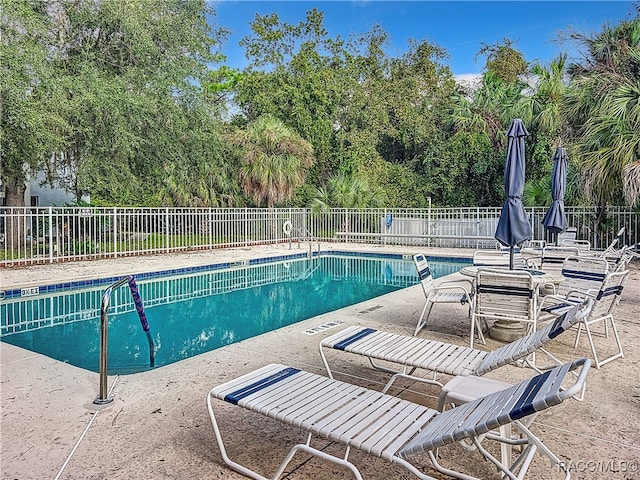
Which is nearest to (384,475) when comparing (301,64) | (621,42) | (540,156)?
(621,42)

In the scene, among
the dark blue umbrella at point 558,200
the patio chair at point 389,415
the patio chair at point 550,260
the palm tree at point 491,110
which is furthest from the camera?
the palm tree at point 491,110

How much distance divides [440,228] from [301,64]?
11.3m

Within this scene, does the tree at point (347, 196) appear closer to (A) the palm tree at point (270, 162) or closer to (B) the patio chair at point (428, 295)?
(A) the palm tree at point (270, 162)

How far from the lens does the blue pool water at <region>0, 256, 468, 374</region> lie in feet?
17.7

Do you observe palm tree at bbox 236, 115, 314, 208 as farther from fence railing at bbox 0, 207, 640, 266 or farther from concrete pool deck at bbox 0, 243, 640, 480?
concrete pool deck at bbox 0, 243, 640, 480

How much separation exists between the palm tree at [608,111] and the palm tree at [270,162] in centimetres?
890

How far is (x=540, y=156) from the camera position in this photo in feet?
58.4

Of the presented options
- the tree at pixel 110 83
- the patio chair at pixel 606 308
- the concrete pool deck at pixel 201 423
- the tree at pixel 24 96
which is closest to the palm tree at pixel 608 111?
the patio chair at pixel 606 308

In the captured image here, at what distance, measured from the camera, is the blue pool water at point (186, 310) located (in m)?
5.39

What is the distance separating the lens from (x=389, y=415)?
223cm

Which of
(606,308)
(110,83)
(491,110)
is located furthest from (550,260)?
(491,110)

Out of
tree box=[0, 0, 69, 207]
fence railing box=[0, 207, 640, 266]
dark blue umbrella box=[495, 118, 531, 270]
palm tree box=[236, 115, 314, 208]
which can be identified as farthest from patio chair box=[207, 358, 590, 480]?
palm tree box=[236, 115, 314, 208]

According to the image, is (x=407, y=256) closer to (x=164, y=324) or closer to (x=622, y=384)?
(x=164, y=324)

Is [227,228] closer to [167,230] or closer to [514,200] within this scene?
[167,230]
